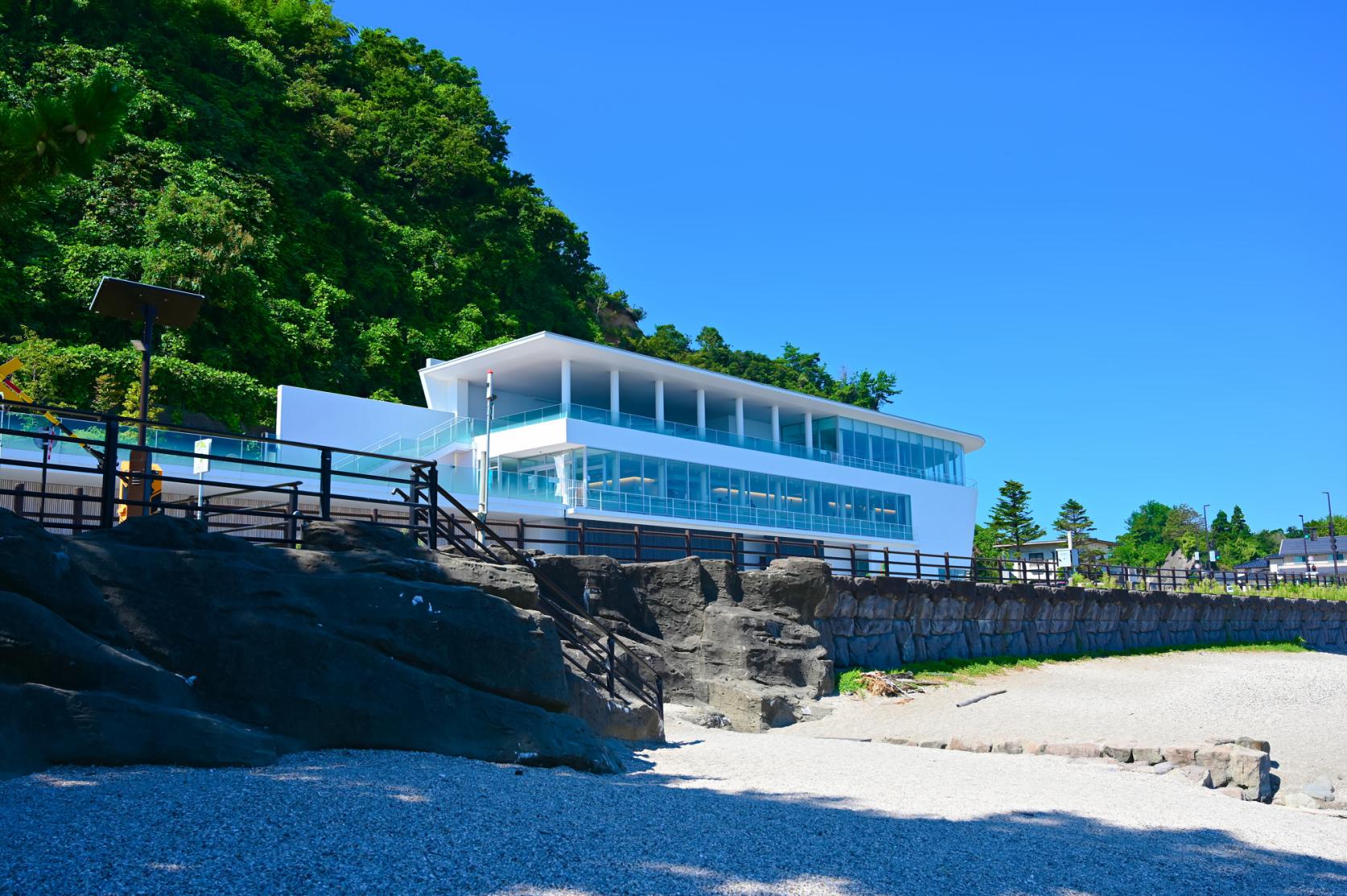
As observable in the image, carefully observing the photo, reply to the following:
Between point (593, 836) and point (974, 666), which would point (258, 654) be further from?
point (974, 666)

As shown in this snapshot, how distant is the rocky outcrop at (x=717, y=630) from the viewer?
18.6m

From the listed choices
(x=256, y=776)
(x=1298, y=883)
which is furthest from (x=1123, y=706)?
(x=256, y=776)

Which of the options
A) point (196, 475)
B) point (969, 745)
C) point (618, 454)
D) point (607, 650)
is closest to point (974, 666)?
point (969, 745)

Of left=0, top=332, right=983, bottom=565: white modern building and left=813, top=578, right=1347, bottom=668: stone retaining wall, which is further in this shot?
left=0, top=332, right=983, bottom=565: white modern building

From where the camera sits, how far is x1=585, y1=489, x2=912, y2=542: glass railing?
34.9 m

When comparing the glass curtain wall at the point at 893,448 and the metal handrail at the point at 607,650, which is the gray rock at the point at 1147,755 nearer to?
the metal handrail at the point at 607,650

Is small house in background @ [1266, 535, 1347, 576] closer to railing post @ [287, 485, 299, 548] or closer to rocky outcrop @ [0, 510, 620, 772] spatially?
rocky outcrop @ [0, 510, 620, 772]

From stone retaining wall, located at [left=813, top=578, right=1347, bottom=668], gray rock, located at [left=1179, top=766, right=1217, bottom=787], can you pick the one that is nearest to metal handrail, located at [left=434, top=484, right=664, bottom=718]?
gray rock, located at [left=1179, top=766, right=1217, bottom=787]

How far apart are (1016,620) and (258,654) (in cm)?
2577

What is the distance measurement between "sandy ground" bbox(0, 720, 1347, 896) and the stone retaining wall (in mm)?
13471

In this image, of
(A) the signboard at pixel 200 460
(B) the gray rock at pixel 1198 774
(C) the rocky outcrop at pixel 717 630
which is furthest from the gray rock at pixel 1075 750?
(A) the signboard at pixel 200 460

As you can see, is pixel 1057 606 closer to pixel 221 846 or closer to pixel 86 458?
pixel 86 458

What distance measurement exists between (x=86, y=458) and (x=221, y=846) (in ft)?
77.2

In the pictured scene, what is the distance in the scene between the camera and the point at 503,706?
10.0 m
